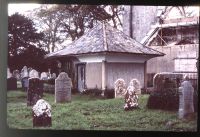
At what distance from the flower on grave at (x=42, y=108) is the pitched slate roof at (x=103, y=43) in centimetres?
49

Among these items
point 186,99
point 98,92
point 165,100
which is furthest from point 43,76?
point 186,99

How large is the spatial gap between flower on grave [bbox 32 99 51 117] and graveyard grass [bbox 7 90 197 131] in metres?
0.04

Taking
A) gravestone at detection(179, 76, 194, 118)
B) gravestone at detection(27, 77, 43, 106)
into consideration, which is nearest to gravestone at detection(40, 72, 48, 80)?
gravestone at detection(27, 77, 43, 106)

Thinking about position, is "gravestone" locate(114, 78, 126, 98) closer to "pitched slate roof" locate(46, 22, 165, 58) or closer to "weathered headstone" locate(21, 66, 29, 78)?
"pitched slate roof" locate(46, 22, 165, 58)

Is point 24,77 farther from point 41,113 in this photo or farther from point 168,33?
point 168,33

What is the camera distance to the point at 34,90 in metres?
4.29

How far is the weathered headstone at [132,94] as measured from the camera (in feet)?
13.9

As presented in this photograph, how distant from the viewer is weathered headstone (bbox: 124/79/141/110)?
424 centimetres

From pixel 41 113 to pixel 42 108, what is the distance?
5cm

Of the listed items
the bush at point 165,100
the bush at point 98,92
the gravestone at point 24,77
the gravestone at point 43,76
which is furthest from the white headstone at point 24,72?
the bush at point 165,100

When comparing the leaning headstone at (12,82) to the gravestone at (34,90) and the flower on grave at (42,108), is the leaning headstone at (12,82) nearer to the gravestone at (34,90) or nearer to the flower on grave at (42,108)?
the gravestone at (34,90)

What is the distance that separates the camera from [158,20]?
4.36 metres

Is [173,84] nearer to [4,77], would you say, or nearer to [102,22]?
[102,22]

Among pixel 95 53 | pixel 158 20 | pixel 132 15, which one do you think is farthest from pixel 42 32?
pixel 158 20
